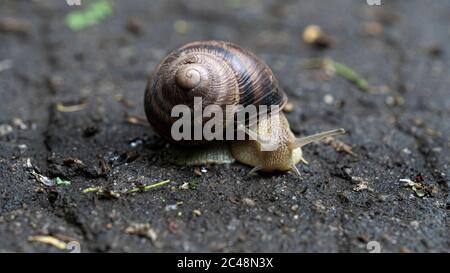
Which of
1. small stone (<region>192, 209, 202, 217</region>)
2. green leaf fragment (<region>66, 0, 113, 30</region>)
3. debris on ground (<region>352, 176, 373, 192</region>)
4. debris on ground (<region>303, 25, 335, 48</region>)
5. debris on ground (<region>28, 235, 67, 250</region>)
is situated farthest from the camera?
green leaf fragment (<region>66, 0, 113, 30</region>)

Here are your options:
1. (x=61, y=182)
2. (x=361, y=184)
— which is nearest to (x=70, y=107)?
(x=61, y=182)

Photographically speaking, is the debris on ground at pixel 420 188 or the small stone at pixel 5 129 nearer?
the debris on ground at pixel 420 188

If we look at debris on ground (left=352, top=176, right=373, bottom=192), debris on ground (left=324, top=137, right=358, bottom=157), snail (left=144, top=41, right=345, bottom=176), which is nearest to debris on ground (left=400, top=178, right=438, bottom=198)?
debris on ground (left=352, top=176, right=373, bottom=192)

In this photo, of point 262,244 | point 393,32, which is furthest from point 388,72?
point 262,244

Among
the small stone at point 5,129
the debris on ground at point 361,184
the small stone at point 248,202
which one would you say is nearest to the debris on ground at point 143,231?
the small stone at point 248,202

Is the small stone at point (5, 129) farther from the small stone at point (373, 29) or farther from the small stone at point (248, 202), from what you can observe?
the small stone at point (373, 29)

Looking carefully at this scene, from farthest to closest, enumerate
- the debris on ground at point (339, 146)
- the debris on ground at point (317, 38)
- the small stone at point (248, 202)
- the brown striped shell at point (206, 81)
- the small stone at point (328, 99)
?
1. the debris on ground at point (317, 38)
2. the small stone at point (328, 99)
3. the debris on ground at point (339, 146)
4. the brown striped shell at point (206, 81)
5. the small stone at point (248, 202)

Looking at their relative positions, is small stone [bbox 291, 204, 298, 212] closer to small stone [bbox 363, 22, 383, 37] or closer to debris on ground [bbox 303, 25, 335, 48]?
debris on ground [bbox 303, 25, 335, 48]

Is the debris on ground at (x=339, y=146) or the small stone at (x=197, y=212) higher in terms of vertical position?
the small stone at (x=197, y=212)
